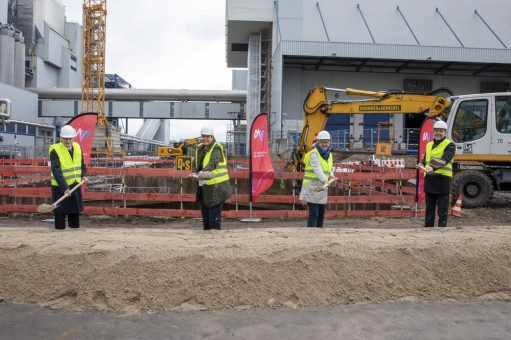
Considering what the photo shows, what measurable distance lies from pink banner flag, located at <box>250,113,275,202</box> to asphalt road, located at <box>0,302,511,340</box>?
5980 mm

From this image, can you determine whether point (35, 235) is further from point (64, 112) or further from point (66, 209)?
point (64, 112)

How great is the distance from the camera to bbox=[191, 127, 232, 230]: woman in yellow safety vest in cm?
605

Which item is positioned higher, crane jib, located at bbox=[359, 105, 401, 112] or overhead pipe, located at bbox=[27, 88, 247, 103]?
overhead pipe, located at bbox=[27, 88, 247, 103]

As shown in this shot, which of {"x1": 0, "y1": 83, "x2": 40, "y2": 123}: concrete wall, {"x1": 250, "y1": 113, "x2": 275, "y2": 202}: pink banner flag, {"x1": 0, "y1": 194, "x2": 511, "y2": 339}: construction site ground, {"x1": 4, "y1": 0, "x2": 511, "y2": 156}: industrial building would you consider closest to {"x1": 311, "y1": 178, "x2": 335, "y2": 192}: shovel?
{"x1": 0, "y1": 194, "x2": 511, "y2": 339}: construction site ground

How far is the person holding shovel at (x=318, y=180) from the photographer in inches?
257

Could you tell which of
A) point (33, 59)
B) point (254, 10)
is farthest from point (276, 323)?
point (33, 59)

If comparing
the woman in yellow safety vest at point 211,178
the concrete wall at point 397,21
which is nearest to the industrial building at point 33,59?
the concrete wall at point 397,21

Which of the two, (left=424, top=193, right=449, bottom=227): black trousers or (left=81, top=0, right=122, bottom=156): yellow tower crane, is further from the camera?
(left=81, top=0, right=122, bottom=156): yellow tower crane

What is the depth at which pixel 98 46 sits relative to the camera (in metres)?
39.1

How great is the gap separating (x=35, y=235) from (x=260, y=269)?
8.78 feet

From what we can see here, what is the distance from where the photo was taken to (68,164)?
6.12 meters

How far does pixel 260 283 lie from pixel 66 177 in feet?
11.9

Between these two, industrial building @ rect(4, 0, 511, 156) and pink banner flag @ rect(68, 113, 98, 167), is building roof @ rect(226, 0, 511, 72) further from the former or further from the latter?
pink banner flag @ rect(68, 113, 98, 167)

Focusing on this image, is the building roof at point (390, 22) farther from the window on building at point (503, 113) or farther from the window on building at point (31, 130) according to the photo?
the window on building at point (31, 130)
